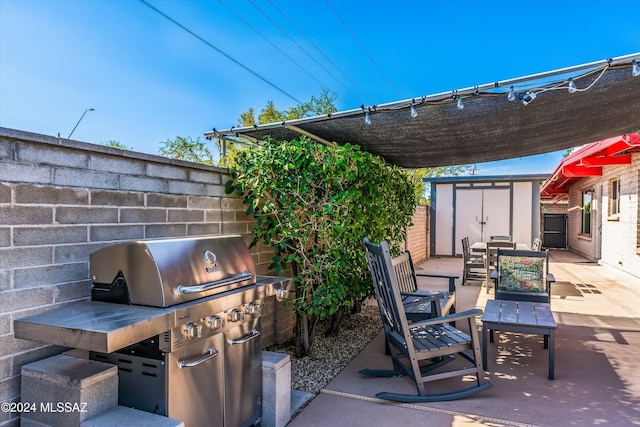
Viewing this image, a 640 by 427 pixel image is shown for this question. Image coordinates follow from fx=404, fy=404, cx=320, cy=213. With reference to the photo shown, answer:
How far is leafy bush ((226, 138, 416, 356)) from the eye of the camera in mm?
3146

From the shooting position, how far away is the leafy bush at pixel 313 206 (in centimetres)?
315

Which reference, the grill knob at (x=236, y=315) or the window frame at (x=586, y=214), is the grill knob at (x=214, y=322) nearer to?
the grill knob at (x=236, y=315)

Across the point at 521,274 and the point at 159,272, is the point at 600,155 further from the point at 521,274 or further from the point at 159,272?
the point at 159,272

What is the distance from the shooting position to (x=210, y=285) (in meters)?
1.97

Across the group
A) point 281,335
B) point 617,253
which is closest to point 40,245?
point 281,335

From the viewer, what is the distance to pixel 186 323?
1.76 m

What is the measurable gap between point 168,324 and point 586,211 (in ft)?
47.3

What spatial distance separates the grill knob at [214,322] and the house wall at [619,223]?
895 cm

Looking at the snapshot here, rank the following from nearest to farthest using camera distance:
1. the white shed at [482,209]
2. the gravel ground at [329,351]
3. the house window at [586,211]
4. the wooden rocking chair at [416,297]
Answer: the gravel ground at [329,351]
the wooden rocking chair at [416,297]
the white shed at [482,209]
the house window at [586,211]

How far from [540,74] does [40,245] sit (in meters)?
3.14

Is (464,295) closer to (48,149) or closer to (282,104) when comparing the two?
(48,149)

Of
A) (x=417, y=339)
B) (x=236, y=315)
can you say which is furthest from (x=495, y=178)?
(x=236, y=315)

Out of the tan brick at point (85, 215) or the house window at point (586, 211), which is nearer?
the tan brick at point (85, 215)

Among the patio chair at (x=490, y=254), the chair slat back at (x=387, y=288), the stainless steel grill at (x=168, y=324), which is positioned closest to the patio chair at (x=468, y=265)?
the patio chair at (x=490, y=254)
